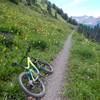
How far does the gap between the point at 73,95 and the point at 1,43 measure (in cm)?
643

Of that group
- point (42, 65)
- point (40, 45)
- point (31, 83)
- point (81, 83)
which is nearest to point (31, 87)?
point (31, 83)

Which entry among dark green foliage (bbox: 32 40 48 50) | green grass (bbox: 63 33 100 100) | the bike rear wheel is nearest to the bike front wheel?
green grass (bbox: 63 33 100 100)

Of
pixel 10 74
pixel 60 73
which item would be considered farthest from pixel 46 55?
pixel 10 74

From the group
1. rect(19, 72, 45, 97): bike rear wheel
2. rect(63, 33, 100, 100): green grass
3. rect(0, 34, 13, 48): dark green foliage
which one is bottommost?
rect(63, 33, 100, 100): green grass

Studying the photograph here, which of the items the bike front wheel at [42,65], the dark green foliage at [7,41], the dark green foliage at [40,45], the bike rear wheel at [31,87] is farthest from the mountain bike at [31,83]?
the dark green foliage at [40,45]

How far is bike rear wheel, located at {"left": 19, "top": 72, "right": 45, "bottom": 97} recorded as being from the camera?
10594 mm

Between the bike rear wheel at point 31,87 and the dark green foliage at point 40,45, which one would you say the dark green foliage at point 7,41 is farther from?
the bike rear wheel at point 31,87

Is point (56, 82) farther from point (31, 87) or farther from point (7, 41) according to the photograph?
point (7, 41)

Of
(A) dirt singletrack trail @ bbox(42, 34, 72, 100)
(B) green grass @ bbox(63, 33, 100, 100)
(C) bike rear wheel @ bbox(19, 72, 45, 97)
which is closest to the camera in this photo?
(C) bike rear wheel @ bbox(19, 72, 45, 97)

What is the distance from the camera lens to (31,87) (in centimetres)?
1128

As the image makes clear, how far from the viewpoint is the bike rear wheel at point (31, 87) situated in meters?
10.6

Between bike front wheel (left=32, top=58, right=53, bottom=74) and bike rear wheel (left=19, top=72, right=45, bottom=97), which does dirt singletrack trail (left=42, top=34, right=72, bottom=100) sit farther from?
bike rear wheel (left=19, top=72, right=45, bottom=97)

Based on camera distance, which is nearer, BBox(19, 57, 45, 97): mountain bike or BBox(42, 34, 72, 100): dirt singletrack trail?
BBox(19, 57, 45, 97): mountain bike

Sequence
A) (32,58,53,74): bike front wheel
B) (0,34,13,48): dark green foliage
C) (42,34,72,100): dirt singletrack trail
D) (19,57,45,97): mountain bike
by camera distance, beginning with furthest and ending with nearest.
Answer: (0,34,13,48): dark green foliage, (32,58,53,74): bike front wheel, (42,34,72,100): dirt singletrack trail, (19,57,45,97): mountain bike
